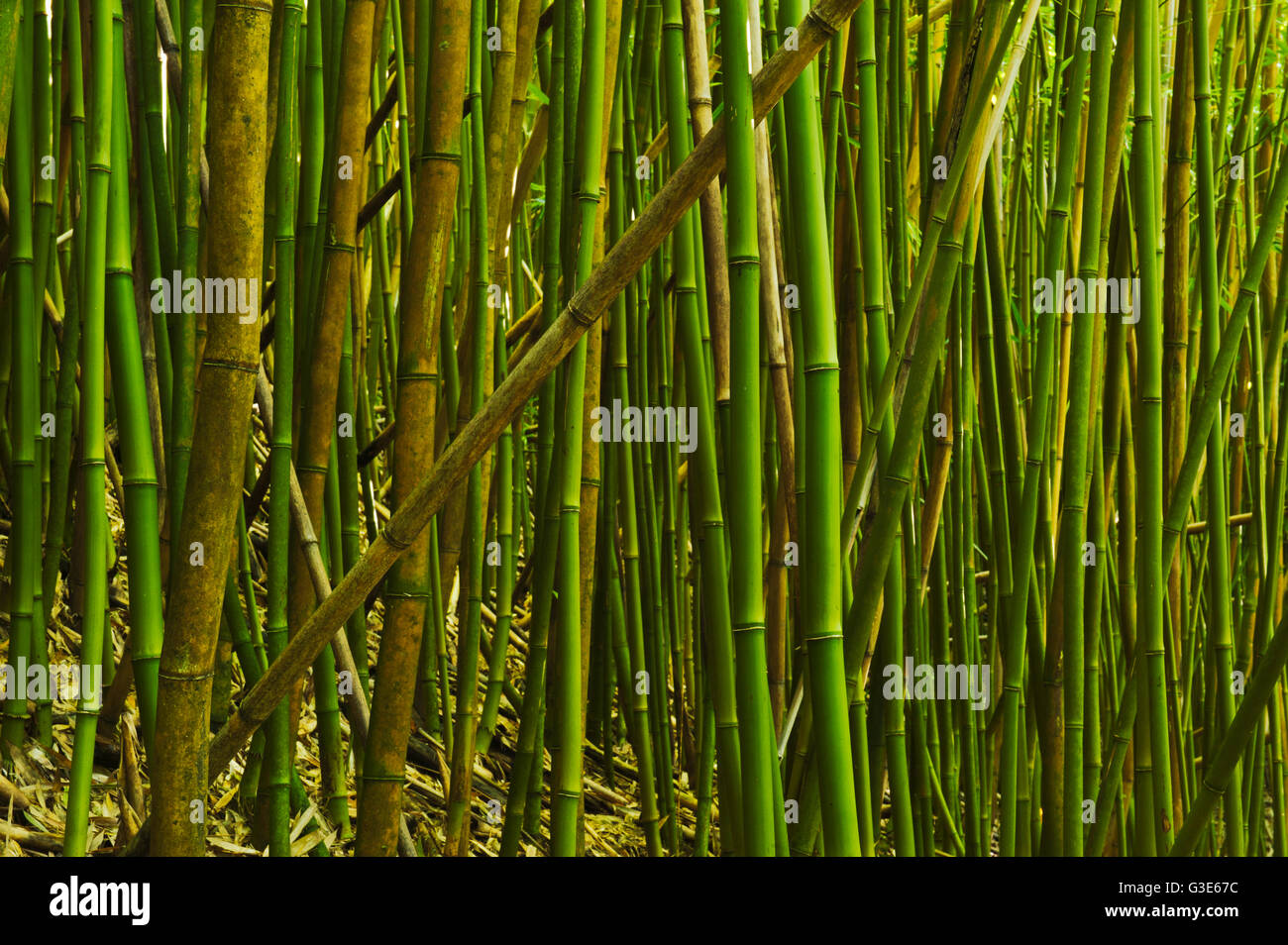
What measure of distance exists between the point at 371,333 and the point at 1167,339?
0.91 meters

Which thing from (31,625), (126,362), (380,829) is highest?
(126,362)

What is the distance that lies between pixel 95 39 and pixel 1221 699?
35.6 inches

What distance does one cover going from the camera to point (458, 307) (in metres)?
1.09

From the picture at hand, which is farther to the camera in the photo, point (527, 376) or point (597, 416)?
point (597, 416)

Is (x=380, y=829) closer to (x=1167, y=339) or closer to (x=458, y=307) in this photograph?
(x=458, y=307)

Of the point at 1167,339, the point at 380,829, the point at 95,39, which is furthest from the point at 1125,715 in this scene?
the point at 95,39

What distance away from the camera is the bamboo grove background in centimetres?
47

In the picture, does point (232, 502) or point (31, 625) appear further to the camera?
point (31, 625)

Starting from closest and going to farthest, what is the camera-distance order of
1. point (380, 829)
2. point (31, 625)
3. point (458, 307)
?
1. point (380, 829)
2. point (31, 625)
3. point (458, 307)

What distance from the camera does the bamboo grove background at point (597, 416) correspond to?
473 millimetres

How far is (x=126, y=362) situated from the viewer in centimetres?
51

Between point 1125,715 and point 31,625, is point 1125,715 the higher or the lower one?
the lower one

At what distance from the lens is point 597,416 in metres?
0.78

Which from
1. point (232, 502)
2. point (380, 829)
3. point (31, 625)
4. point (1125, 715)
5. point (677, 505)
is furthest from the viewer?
point (677, 505)
